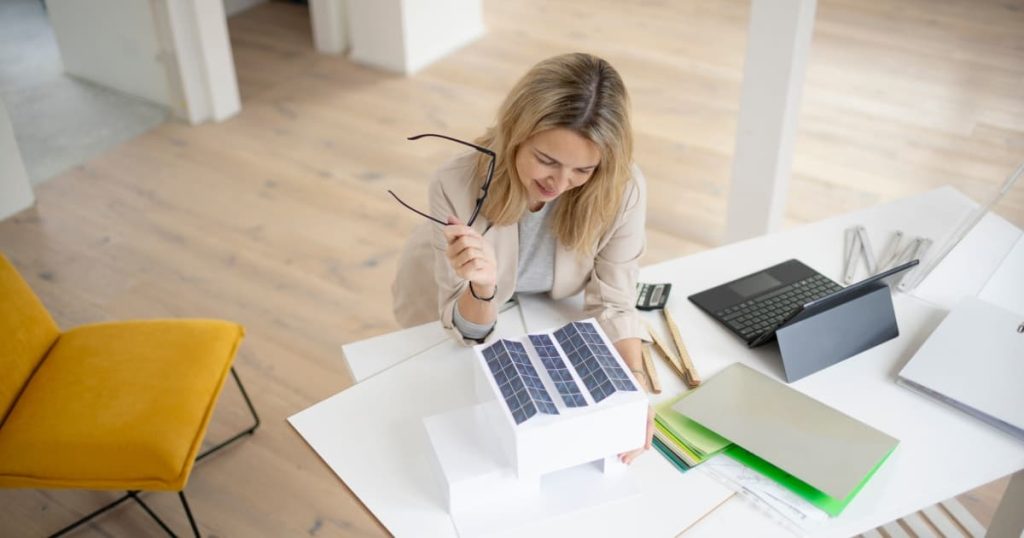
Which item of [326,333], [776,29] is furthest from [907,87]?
[326,333]

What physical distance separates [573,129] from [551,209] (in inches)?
10.5

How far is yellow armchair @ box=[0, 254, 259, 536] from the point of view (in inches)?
76.9

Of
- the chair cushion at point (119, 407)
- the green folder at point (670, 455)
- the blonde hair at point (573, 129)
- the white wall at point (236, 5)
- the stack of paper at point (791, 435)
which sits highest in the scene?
the blonde hair at point (573, 129)

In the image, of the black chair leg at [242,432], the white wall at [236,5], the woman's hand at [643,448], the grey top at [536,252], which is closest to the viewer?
the woman's hand at [643,448]

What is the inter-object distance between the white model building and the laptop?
0.38 meters

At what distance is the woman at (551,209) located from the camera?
1.64 m

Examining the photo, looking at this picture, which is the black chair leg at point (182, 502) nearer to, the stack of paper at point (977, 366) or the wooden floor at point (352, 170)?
the wooden floor at point (352, 170)

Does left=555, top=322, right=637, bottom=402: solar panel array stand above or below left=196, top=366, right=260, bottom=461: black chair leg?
above

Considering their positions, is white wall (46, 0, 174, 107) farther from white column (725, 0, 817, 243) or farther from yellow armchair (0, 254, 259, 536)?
white column (725, 0, 817, 243)

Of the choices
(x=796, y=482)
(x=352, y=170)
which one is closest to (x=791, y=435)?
(x=796, y=482)

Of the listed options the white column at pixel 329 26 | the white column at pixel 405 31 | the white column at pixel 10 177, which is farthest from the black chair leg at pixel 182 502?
the white column at pixel 329 26

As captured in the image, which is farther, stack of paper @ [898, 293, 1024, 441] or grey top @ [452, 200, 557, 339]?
grey top @ [452, 200, 557, 339]

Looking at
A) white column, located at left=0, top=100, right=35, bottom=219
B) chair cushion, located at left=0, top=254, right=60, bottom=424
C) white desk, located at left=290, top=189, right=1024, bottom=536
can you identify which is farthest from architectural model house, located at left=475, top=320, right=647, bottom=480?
white column, located at left=0, top=100, right=35, bottom=219

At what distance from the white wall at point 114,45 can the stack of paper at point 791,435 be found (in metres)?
3.22
